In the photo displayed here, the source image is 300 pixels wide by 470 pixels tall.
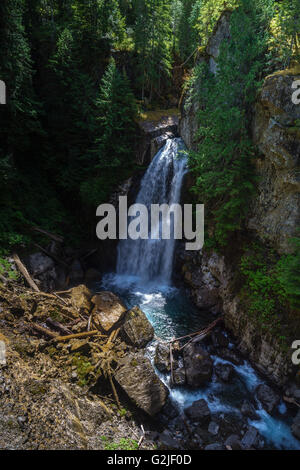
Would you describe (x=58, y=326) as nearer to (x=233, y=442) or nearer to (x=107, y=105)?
(x=233, y=442)

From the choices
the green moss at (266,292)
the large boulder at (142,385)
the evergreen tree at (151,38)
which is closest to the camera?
the large boulder at (142,385)

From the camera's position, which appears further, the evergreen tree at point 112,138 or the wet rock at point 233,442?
the evergreen tree at point 112,138

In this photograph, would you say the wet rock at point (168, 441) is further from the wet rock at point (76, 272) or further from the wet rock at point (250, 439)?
the wet rock at point (76, 272)

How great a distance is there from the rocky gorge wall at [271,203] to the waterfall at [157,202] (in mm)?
3604

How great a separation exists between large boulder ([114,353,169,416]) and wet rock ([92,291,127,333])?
205 centimetres

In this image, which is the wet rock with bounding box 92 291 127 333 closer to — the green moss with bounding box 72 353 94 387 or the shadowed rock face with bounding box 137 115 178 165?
the green moss with bounding box 72 353 94 387

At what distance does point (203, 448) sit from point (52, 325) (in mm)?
5597

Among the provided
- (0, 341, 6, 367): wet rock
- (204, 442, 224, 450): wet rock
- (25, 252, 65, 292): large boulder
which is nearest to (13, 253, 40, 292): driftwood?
(25, 252, 65, 292): large boulder

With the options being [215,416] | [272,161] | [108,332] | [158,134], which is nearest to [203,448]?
[215,416]

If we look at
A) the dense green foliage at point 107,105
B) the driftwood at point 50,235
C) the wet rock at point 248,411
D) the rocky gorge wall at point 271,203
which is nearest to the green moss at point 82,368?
the wet rock at point 248,411

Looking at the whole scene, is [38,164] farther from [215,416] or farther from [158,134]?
[215,416]

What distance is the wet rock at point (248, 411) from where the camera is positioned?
6.61m

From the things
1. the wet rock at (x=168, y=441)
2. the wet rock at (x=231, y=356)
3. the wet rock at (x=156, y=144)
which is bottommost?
the wet rock at (x=168, y=441)

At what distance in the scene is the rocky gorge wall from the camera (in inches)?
280
